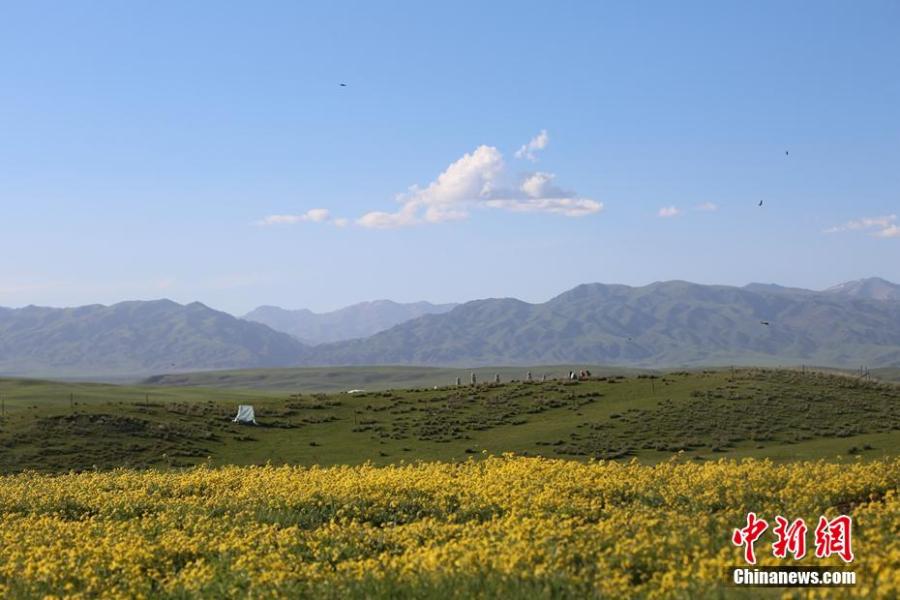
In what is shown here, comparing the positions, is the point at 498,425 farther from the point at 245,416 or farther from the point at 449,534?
the point at 449,534

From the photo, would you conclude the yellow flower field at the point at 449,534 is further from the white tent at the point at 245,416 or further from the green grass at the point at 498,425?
the white tent at the point at 245,416

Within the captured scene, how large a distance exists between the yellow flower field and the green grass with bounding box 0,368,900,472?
22.9 meters

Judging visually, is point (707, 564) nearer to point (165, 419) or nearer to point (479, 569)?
point (479, 569)

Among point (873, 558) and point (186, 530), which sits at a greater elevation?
point (873, 558)

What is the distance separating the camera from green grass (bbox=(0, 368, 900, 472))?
2079 inches

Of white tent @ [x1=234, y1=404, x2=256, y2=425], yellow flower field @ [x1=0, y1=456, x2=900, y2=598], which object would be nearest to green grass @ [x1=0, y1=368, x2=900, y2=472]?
white tent @ [x1=234, y1=404, x2=256, y2=425]

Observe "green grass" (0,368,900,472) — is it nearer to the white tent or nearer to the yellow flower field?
the white tent

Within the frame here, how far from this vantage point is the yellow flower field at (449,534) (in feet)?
44.1

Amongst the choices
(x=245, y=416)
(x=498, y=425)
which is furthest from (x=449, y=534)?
(x=245, y=416)

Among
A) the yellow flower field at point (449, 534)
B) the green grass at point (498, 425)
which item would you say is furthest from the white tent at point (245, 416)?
the yellow flower field at point (449, 534)

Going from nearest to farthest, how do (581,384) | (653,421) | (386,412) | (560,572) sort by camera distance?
(560,572) < (653,421) < (386,412) < (581,384)

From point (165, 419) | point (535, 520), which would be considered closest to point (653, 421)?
point (165, 419)

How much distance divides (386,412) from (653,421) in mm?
21965

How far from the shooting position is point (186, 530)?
20516 mm
